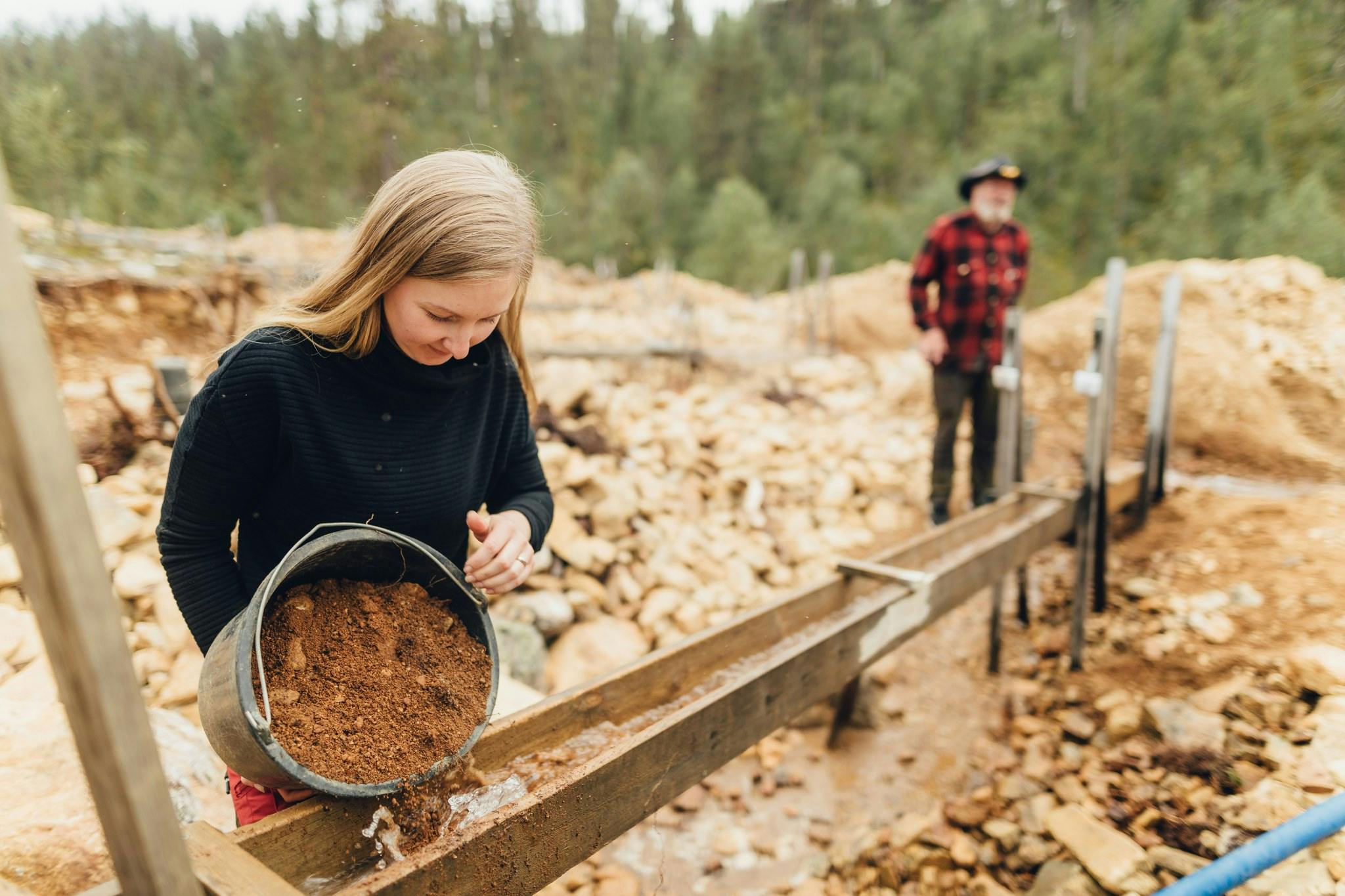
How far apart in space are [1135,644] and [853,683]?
1.44m

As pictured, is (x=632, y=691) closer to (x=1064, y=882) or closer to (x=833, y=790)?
(x=1064, y=882)

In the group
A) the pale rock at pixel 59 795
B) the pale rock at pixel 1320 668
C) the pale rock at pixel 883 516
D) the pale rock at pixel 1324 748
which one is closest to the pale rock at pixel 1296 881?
the pale rock at pixel 1324 748

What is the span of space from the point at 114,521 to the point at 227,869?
268cm

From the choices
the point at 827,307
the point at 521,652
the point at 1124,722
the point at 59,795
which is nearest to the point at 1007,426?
the point at 1124,722

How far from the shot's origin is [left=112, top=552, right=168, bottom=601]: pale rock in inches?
113

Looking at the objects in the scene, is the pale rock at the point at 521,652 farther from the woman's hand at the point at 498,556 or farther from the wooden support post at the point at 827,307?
the wooden support post at the point at 827,307

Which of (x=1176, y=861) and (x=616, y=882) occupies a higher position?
(x=1176, y=861)

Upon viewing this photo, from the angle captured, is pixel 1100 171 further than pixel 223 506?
Yes

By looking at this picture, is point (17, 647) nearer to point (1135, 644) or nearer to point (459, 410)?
point (459, 410)

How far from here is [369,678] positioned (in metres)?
1.20

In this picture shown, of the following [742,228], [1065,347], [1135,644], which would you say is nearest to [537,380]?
[1135,644]

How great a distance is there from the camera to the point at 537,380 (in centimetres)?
542

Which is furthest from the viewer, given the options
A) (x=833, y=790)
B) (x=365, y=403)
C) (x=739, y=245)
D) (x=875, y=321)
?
(x=739, y=245)

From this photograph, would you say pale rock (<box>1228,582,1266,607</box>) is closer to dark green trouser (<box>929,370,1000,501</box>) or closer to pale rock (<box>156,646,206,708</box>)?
dark green trouser (<box>929,370,1000,501</box>)
